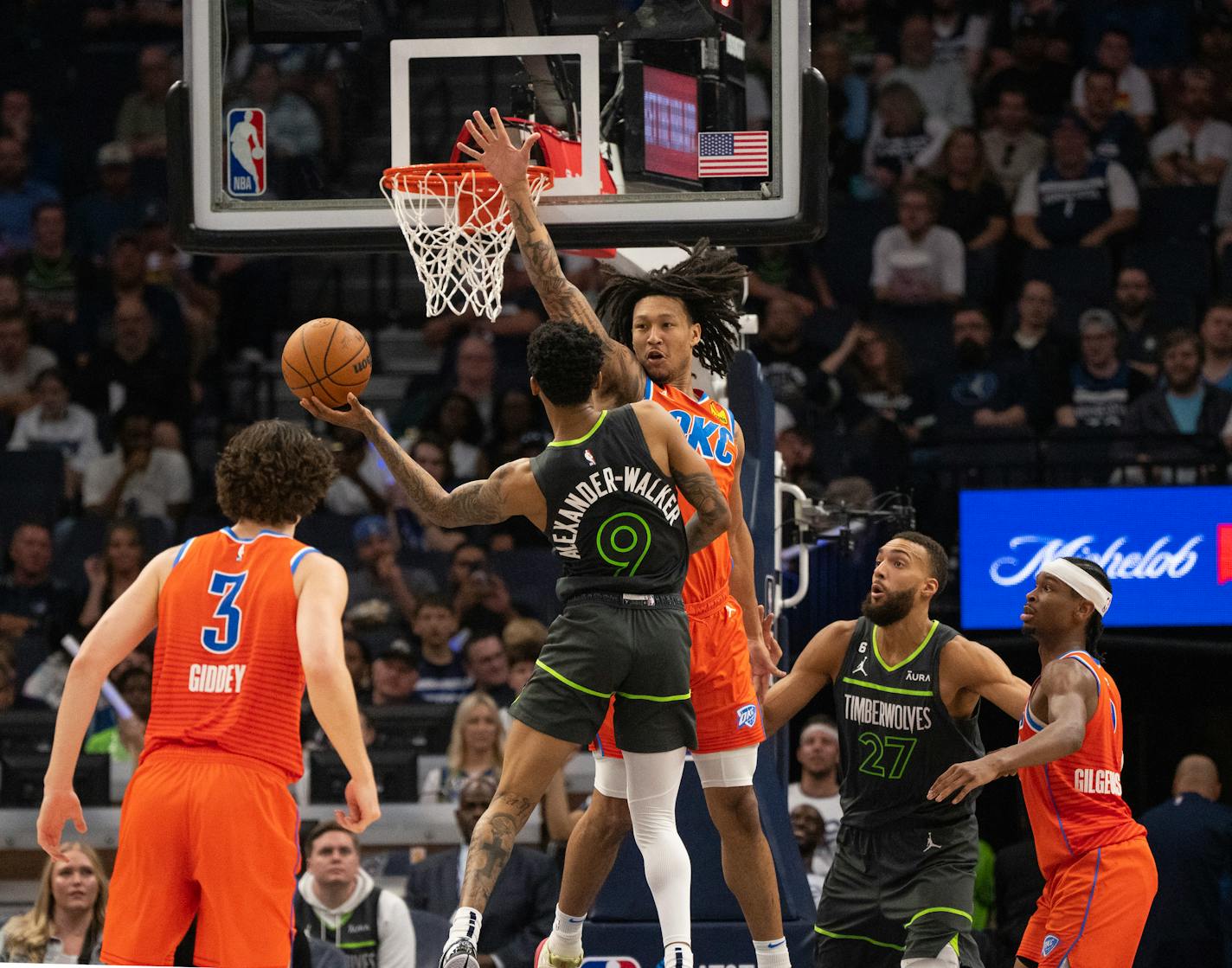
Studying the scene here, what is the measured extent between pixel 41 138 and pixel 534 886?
8.99 meters

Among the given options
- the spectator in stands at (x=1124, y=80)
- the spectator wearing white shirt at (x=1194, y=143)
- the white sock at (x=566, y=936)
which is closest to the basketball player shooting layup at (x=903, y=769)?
the white sock at (x=566, y=936)

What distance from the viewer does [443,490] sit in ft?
19.8

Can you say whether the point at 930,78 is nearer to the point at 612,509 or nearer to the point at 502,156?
the point at 502,156

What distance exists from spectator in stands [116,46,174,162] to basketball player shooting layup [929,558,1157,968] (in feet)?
33.7

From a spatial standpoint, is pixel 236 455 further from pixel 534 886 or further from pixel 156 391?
pixel 156 391

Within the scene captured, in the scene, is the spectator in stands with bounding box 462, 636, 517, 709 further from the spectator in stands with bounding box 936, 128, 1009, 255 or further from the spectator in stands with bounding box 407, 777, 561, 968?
the spectator in stands with bounding box 936, 128, 1009, 255

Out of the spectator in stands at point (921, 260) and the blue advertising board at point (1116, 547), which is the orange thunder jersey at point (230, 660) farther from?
the spectator in stands at point (921, 260)

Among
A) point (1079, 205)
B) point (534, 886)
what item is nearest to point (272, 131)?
point (534, 886)

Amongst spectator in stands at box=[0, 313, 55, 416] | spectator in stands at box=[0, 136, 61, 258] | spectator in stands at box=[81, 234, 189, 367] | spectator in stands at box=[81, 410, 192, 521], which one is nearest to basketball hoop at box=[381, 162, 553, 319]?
spectator in stands at box=[81, 410, 192, 521]

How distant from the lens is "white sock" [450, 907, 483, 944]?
18.0ft

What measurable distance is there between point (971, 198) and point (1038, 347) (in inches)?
64.6

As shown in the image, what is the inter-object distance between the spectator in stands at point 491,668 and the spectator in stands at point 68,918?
2989mm

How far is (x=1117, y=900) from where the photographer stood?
6.55m

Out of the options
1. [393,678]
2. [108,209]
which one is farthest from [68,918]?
[108,209]
